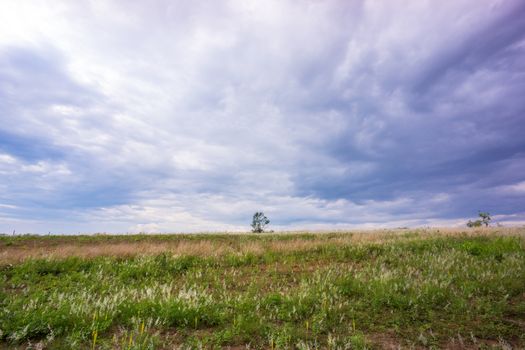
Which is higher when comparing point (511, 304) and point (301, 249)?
point (301, 249)

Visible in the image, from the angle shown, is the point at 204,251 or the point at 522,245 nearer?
the point at 522,245

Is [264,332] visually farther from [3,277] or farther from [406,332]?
[3,277]

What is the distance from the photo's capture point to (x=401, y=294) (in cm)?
754

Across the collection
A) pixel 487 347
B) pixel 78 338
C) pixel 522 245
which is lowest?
pixel 487 347

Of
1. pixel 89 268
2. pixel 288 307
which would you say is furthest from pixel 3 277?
pixel 288 307

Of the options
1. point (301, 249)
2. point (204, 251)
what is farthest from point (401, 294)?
point (204, 251)

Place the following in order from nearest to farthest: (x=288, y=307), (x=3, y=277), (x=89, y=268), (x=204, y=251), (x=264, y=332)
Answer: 1. (x=264, y=332)
2. (x=288, y=307)
3. (x=3, y=277)
4. (x=89, y=268)
5. (x=204, y=251)

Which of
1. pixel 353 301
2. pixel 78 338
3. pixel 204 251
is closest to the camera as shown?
pixel 78 338

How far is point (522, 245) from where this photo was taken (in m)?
14.2

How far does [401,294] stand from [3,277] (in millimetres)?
13381

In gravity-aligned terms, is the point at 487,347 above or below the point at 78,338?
below

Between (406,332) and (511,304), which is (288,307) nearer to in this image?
(406,332)

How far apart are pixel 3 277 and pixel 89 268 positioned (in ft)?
9.14

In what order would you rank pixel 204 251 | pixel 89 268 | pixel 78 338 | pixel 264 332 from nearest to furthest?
pixel 78 338
pixel 264 332
pixel 89 268
pixel 204 251
